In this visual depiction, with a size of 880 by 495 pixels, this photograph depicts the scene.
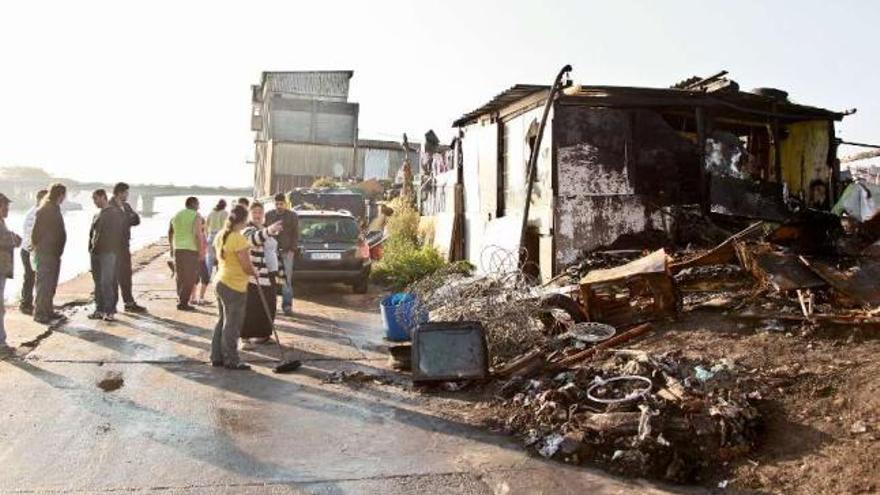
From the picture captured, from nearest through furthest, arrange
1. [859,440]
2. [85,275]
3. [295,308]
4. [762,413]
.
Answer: [859,440], [762,413], [295,308], [85,275]

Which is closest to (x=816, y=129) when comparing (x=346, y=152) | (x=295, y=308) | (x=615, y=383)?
(x=615, y=383)

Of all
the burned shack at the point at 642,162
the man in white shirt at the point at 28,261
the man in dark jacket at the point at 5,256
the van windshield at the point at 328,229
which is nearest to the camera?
the man in dark jacket at the point at 5,256

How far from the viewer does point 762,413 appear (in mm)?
5164

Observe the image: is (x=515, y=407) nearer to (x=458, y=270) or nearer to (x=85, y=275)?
(x=458, y=270)

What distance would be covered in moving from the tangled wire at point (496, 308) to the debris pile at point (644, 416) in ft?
4.03

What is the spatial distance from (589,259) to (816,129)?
5144 mm

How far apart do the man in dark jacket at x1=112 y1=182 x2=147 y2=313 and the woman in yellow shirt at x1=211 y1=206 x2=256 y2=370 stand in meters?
3.48

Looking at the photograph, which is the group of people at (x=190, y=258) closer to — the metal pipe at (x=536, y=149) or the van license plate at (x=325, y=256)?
the van license plate at (x=325, y=256)

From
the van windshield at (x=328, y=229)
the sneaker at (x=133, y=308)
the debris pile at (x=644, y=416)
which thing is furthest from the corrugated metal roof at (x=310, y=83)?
the debris pile at (x=644, y=416)

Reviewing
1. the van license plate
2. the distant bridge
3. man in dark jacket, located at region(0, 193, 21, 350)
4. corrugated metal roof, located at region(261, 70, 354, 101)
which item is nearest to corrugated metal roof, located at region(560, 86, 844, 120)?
the van license plate

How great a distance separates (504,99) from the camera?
40.7 feet

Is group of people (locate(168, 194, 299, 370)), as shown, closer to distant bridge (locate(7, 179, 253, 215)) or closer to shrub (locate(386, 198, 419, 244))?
shrub (locate(386, 198, 419, 244))

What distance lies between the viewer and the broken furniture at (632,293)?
745cm

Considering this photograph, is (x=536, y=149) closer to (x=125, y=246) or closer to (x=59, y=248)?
(x=125, y=246)
